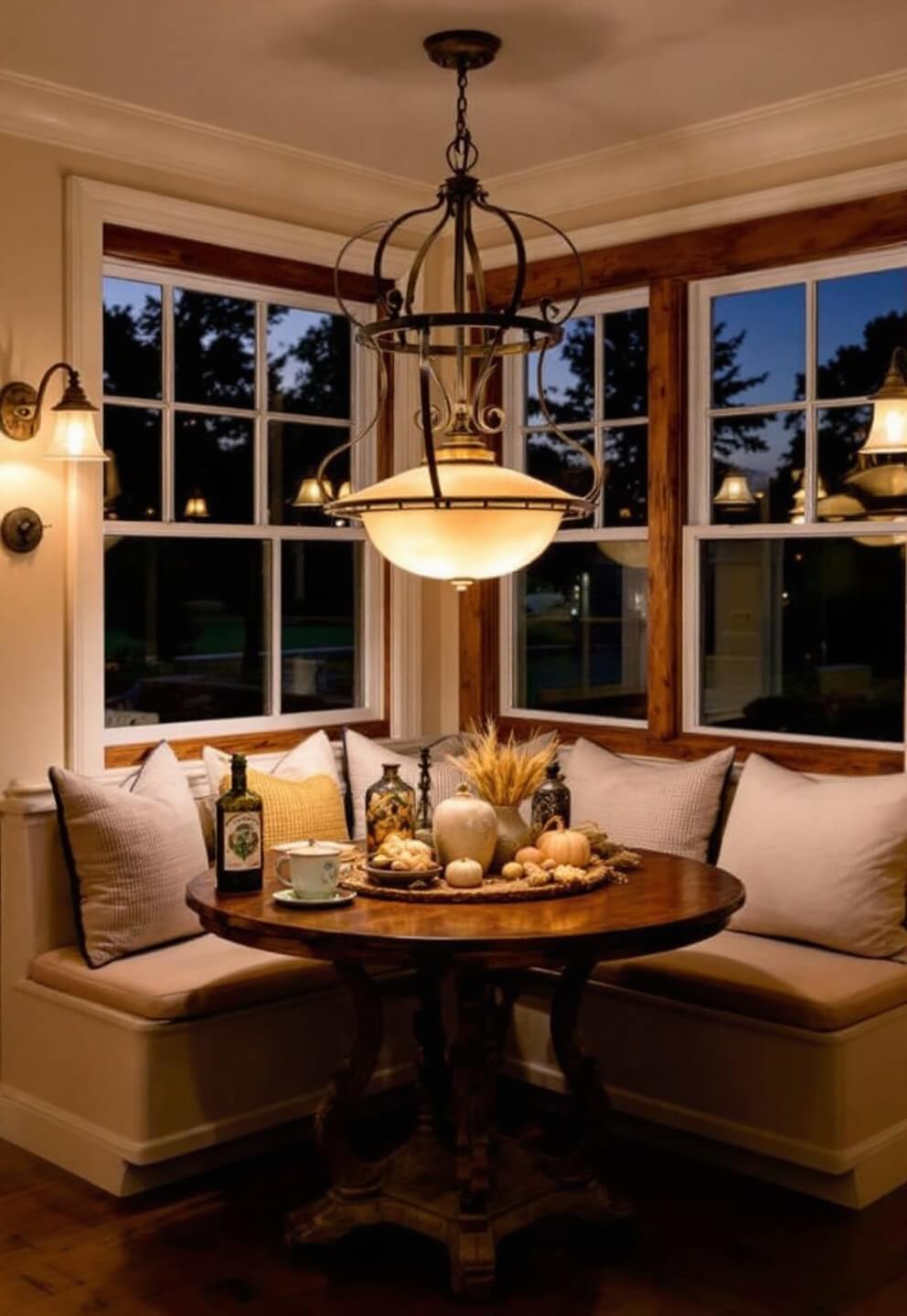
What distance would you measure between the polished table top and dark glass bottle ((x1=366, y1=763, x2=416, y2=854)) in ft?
1.05

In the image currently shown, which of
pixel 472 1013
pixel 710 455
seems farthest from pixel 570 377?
pixel 472 1013

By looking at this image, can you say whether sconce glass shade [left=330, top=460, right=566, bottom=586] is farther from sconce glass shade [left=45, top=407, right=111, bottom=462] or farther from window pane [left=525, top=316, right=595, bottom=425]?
window pane [left=525, top=316, right=595, bottom=425]

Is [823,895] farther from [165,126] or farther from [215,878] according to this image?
[165,126]

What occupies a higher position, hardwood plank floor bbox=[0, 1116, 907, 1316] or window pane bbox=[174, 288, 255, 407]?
window pane bbox=[174, 288, 255, 407]

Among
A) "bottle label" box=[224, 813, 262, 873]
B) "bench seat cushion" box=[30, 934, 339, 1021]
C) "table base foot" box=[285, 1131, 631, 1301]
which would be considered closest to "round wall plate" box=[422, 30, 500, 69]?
"bottle label" box=[224, 813, 262, 873]

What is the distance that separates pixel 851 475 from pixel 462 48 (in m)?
1.62

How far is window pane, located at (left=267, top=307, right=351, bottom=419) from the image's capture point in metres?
4.89

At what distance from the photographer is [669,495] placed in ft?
15.3

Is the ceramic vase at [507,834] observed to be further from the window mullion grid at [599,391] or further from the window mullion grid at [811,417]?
the window mullion grid at [599,391]

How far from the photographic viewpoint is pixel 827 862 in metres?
3.82

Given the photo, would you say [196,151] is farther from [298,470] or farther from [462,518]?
[462,518]

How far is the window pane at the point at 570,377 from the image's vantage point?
498 cm

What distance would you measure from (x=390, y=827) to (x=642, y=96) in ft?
6.94

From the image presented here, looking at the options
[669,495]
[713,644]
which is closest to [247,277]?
[669,495]
